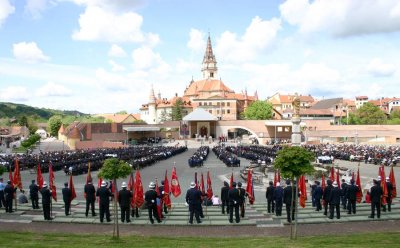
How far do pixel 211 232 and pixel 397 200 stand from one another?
9.83 m

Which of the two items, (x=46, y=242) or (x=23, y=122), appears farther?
(x=23, y=122)

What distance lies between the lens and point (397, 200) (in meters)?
17.5

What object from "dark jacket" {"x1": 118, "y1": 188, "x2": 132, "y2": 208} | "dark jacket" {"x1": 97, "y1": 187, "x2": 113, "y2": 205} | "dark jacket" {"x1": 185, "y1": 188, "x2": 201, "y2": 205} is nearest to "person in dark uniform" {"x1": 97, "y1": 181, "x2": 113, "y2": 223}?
"dark jacket" {"x1": 97, "y1": 187, "x2": 113, "y2": 205}

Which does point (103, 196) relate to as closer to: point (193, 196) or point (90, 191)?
point (90, 191)

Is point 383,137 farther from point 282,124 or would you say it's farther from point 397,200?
point 397,200

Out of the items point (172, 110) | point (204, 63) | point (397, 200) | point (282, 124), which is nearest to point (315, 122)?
point (282, 124)

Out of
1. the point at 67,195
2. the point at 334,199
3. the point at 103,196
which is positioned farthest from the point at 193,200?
the point at 334,199

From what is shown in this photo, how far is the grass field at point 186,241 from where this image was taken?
9641 mm

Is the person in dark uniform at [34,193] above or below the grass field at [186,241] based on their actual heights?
above

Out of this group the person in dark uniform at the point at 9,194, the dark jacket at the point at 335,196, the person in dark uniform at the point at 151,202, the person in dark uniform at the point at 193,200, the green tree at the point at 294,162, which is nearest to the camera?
the green tree at the point at 294,162

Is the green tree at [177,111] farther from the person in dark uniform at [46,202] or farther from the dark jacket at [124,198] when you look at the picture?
the dark jacket at [124,198]

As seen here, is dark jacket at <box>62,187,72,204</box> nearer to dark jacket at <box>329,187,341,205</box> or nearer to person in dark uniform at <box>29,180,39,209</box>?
person in dark uniform at <box>29,180,39,209</box>

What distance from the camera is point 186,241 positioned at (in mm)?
10602

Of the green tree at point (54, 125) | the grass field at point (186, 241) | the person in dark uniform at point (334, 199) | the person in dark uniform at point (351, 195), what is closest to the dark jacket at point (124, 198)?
the grass field at point (186, 241)
